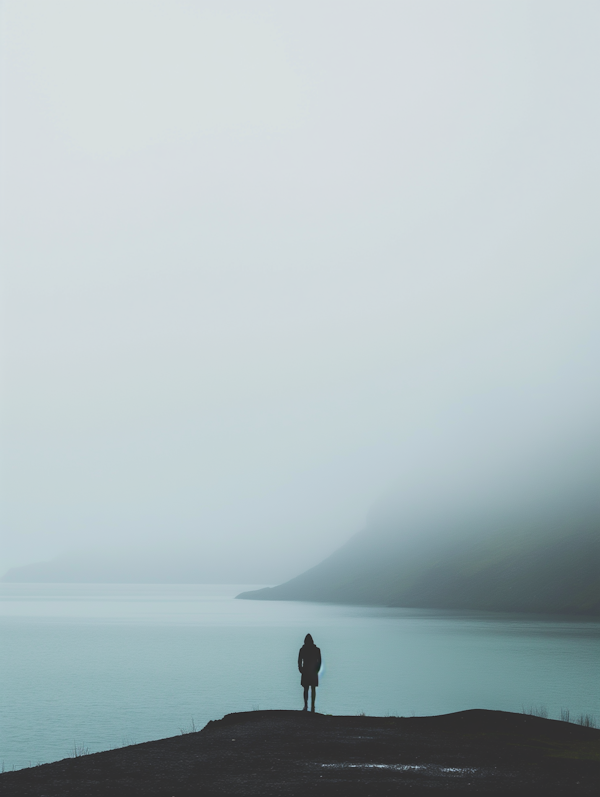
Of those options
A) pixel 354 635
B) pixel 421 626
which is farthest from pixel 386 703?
pixel 421 626

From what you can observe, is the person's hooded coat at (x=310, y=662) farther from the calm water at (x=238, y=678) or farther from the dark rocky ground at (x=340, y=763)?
the calm water at (x=238, y=678)

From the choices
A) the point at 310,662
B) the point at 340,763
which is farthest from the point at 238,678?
the point at 340,763

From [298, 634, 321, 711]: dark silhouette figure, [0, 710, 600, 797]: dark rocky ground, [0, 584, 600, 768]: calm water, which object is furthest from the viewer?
[0, 584, 600, 768]: calm water

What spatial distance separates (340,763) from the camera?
20328 millimetres

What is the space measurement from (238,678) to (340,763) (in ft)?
234

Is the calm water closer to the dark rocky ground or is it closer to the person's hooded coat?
the person's hooded coat

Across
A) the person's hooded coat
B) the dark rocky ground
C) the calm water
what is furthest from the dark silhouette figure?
the calm water

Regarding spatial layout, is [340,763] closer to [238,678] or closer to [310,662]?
[310,662]

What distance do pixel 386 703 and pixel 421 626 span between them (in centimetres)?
13607

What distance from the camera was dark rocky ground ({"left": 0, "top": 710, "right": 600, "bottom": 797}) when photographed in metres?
17.2

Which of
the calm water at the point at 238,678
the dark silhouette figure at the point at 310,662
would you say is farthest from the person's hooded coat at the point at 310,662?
the calm water at the point at 238,678

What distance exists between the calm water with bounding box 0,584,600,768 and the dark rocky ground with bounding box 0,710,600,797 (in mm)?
21467

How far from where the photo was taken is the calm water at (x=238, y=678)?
5597 centimetres

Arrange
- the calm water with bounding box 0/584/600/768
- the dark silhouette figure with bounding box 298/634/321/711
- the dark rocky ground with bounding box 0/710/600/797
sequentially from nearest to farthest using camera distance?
the dark rocky ground with bounding box 0/710/600/797
the dark silhouette figure with bounding box 298/634/321/711
the calm water with bounding box 0/584/600/768
